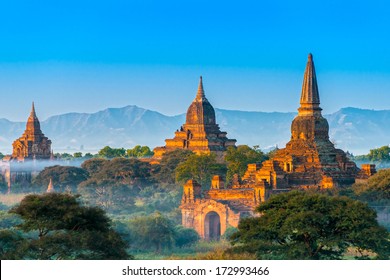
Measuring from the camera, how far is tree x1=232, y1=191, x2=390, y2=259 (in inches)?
1610

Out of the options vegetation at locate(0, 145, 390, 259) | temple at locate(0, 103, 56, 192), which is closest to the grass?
vegetation at locate(0, 145, 390, 259)

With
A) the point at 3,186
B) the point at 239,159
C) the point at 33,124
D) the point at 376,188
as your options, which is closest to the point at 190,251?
the point at 376,188

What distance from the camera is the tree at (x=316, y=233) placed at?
40906 millimetres

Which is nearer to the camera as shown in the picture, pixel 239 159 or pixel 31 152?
pixel 239 159

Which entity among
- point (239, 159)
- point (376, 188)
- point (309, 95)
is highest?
point (309, 95)

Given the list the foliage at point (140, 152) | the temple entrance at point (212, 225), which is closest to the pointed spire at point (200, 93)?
the foliage at point (140, 152)

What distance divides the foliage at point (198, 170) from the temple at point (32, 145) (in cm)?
2860

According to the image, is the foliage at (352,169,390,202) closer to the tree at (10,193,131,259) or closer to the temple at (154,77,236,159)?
the tree at (10,193,131,259)

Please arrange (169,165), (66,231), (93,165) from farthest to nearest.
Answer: (93,165)
(169,165)
(66,231)

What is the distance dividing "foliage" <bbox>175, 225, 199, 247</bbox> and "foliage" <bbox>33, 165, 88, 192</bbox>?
22910mm

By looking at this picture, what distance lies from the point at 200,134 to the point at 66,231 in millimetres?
52361

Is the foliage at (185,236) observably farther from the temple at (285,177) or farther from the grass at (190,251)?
the temple at (285,177)

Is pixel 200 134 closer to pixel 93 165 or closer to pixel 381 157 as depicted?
pixel 93 165

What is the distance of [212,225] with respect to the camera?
6450cm
